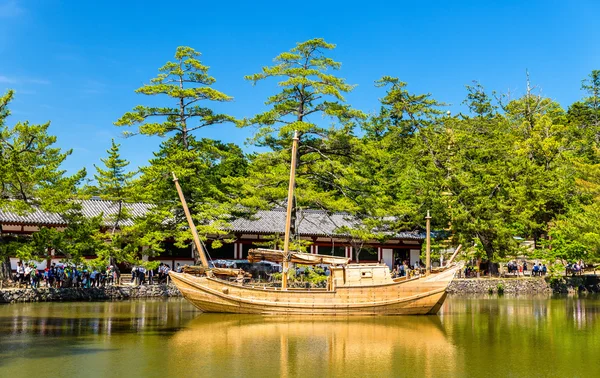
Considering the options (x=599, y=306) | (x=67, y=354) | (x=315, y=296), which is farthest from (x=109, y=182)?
(x=599, y=306)

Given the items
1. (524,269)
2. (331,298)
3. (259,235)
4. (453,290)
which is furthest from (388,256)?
(331,298)

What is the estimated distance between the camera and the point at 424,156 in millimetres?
51094

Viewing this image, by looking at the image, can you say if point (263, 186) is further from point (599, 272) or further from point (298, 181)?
point (599, 272)

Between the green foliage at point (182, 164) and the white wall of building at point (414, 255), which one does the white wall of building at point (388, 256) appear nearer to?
the white wall of building at point (414, 255)

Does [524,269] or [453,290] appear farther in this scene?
[524,269]

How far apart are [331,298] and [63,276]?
53.6 ft

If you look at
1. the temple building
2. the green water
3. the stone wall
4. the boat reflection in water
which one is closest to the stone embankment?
the green water

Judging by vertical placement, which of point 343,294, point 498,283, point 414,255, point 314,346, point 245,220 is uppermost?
point 245,220

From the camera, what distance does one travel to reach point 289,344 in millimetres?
18469

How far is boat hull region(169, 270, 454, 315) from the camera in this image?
83.1 ft

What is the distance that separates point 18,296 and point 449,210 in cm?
2760

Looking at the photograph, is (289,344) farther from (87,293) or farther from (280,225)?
(280,225)

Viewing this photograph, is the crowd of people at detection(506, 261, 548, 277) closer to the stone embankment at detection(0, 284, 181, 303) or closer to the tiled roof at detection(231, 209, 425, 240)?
the tiled roof at detection(231, 209, 425, 240)

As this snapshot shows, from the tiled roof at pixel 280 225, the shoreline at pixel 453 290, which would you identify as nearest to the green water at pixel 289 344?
the shoreline at pixel 453 290
